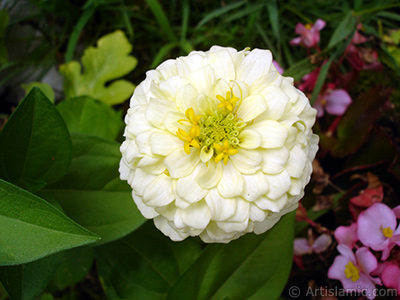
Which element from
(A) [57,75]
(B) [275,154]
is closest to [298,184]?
(B) [275,154]

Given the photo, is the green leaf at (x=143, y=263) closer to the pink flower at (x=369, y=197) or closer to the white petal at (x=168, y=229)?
the white petal at (x=168, y=229)

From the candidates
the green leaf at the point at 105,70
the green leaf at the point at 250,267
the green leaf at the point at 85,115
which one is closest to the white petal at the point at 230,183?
the green leaf at the point at 250,267

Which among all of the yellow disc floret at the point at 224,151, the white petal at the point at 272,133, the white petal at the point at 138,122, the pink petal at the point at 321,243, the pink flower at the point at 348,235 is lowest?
the pink petal at the point at 321,243

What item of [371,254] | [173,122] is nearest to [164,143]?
[173,122]

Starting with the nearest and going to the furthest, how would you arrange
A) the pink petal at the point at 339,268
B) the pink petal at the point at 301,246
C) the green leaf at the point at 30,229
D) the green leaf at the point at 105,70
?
the green leaf at the point at 30,229, the pink petal at the point at 339,268, the pink petal at the point at 301,246, the green leaf at the point at 105,70

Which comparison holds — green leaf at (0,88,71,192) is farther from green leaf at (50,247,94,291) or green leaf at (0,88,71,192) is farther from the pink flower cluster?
the pink flower cluster

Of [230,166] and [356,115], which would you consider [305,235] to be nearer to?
[356,115]
